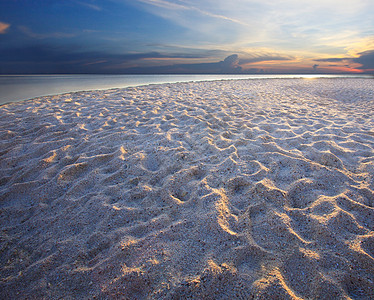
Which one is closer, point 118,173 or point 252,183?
point 252,183

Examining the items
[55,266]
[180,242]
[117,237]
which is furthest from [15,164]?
[180,242]

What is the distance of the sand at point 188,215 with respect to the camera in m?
1.25

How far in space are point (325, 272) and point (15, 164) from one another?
386cm

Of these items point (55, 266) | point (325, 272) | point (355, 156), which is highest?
point (355, 156)

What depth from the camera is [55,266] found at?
1.40 metres

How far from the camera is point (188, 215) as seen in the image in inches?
68.8

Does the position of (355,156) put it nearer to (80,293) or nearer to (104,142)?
(80,293)

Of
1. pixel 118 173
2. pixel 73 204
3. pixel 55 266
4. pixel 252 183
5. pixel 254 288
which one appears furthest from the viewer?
pixel 118 173

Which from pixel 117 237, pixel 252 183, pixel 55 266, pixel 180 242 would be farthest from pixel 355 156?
pixel 55 266

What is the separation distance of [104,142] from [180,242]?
2392 mm

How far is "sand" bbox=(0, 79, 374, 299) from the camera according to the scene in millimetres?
1251

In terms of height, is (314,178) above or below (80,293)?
above

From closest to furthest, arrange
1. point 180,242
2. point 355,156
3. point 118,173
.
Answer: point 180,242 < point 118,173 < point 355,156

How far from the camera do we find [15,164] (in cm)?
270
